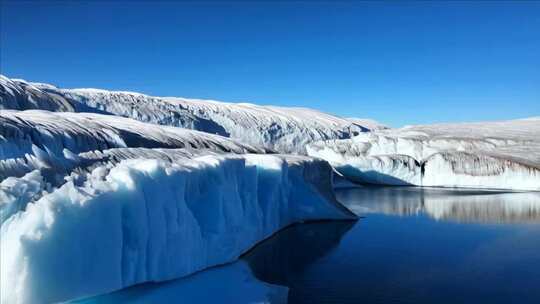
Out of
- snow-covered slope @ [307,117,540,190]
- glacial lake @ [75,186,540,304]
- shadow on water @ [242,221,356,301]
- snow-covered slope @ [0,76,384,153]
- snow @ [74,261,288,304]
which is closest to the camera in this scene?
snow @ [74,261,288,304]

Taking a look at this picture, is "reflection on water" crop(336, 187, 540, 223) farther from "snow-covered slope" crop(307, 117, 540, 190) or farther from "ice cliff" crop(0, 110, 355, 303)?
"ice cliff" crop(0, 110, 355, 303)

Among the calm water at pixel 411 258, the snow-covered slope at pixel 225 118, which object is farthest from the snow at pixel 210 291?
the snow-covered slope at pixel 225 118

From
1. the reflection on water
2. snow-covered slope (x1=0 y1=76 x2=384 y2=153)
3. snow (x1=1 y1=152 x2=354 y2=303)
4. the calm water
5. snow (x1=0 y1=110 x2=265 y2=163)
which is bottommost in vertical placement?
the calm water

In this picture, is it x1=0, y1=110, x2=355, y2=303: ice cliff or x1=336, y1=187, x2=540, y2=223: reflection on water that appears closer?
x1=0, y1=110, x2=355, y2=303: ice cliff

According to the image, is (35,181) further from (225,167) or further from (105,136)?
(105,136)

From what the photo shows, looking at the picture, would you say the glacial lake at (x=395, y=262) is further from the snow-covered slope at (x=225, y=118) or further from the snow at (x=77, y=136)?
the snow-covered slope at (x=225, y=118)

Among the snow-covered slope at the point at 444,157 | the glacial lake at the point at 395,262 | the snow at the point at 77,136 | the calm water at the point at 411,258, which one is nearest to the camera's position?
the glacial lake at the point at 395,262

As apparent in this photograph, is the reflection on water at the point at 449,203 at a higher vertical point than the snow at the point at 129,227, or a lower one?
lower

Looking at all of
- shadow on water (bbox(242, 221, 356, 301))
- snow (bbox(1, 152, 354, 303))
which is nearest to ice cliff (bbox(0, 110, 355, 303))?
snow (bbox(1, 152, 354, 303))
